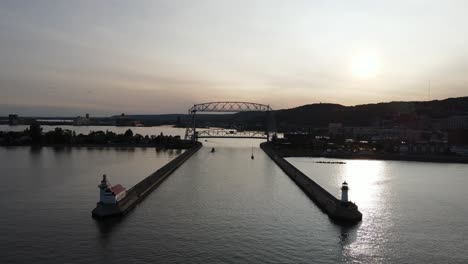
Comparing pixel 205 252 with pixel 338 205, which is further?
pixel 338 205

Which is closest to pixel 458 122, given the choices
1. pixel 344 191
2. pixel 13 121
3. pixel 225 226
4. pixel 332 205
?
pixel 332 205

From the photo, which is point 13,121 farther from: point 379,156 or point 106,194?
point 106,194

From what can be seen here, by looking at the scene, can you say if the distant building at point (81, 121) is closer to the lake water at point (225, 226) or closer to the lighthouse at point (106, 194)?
the lake water at point (225, 226)

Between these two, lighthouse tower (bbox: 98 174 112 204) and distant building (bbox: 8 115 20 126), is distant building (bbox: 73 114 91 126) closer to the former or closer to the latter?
distant building (bbox: 8 115 20 126)

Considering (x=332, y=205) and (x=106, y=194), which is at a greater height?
(x=106, y=194)

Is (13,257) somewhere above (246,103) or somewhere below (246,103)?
below

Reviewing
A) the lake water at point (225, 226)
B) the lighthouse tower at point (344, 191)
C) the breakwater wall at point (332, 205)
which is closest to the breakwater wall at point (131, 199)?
the lake water at point (225, 226)

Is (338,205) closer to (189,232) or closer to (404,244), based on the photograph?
(404,244)

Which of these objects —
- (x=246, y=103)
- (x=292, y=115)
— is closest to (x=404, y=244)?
(x=246, y=103)
